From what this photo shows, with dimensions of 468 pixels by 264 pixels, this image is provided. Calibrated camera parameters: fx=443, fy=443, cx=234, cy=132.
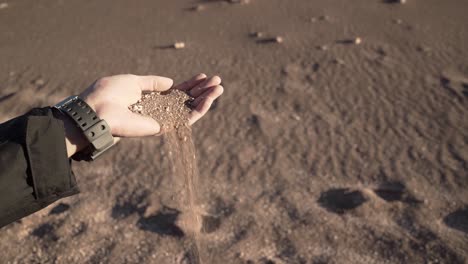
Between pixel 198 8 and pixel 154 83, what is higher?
pixel 154 83

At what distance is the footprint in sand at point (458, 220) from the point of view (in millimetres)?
3264

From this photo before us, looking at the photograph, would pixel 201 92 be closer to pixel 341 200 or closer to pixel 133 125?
pixel 133 125

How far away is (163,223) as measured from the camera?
337 cm

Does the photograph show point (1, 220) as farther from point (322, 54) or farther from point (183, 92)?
point (322, 54)

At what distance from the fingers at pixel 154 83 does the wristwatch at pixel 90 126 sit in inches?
24.9

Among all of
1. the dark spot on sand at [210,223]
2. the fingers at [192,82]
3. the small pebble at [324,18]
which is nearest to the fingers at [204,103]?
the fingers at [192,82]

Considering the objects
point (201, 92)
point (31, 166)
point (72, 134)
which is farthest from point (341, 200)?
point (31, 166)

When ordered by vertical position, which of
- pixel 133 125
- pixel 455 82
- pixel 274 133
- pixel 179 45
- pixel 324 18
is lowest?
pixel 274 133

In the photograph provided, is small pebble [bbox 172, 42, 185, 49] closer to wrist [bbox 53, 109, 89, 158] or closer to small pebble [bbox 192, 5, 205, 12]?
small pebble [bbox 192, 5, 205, 12]

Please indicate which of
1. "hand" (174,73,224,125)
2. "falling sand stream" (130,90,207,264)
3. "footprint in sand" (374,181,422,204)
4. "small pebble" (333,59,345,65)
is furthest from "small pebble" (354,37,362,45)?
"hand" (174,73,224,125)

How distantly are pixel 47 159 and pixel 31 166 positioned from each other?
0.23 feet

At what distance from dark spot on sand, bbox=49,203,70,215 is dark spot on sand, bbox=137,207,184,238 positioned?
616mm

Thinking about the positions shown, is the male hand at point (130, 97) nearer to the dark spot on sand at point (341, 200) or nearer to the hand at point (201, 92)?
the hand at point (201, 92)

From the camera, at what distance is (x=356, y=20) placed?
222 inches
